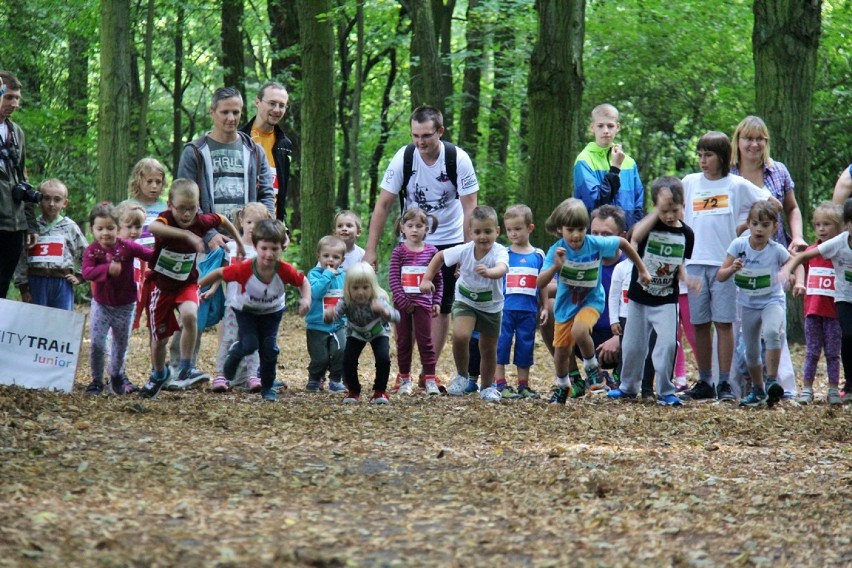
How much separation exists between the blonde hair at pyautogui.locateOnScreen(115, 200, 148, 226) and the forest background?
507 cm

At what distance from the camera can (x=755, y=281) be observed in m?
9.25

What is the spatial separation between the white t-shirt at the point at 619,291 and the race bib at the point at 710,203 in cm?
75

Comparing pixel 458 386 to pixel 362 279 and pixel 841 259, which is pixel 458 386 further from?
pixel 841 259

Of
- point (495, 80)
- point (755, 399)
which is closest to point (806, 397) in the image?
point (755, 399)

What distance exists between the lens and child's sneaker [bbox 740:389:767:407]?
30.8 feet

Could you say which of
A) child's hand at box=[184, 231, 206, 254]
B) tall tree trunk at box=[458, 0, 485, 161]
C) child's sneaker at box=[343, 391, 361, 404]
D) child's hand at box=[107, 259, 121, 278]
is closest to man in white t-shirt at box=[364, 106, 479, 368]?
child's sneaker at box=[343, 391, 361, 404]

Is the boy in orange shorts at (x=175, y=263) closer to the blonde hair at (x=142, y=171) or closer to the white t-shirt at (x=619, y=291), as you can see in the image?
the blonde hair at (x=142, y=171)

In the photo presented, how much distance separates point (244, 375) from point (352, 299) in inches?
73.6

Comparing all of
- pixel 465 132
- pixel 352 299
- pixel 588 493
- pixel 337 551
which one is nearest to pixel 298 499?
pixel 337 551

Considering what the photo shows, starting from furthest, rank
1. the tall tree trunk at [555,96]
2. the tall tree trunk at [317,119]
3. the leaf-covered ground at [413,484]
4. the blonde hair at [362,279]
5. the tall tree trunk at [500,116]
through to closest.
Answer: the tall tree trunk at [500,116]
the tall tree trunk at [317,119]
the tall tree trunk at [555,96]
the blonde hair at [362,279]
the leaf-covered ground at [413,484]

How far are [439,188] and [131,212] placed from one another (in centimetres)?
259

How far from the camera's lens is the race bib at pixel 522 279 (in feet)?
33.0

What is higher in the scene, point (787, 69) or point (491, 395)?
point (787, 69)

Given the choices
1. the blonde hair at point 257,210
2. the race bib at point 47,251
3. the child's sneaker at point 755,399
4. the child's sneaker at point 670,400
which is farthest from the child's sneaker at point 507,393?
the race bib at point 47,251
